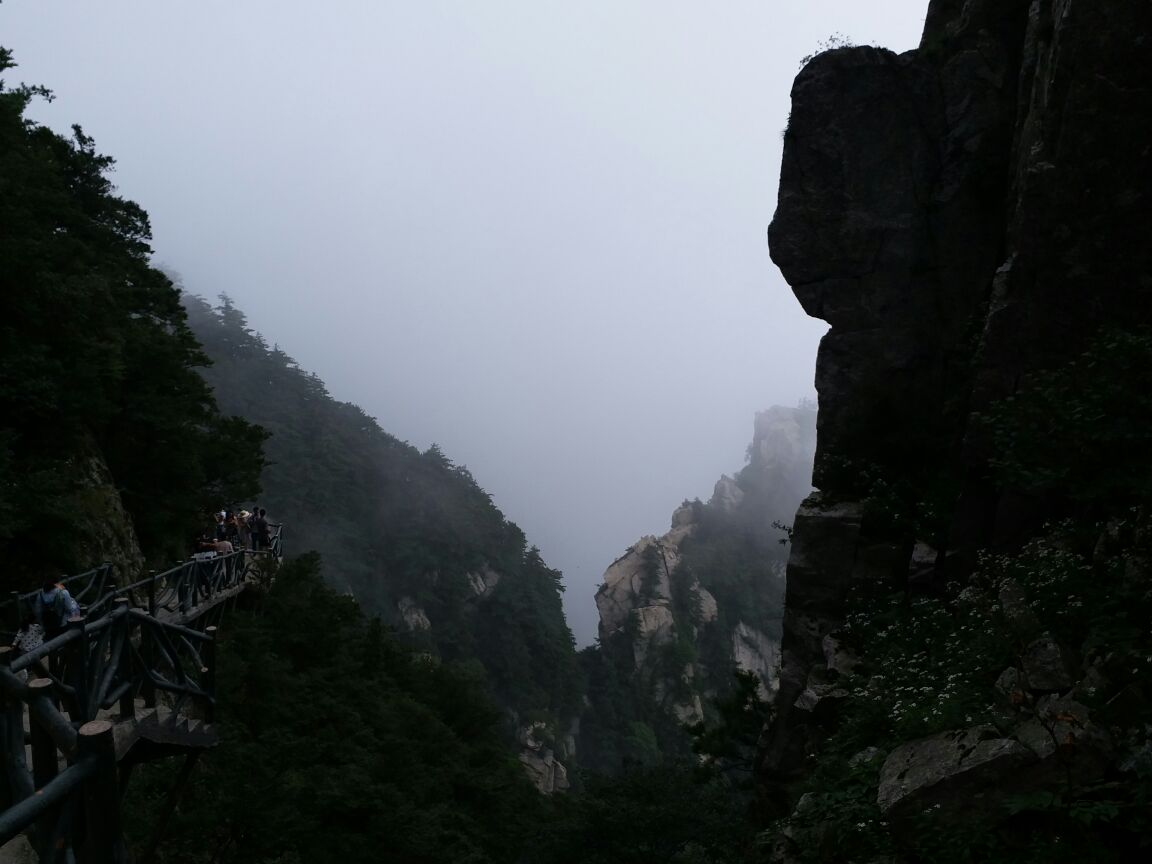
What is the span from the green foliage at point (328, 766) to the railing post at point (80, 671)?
7.21 metres

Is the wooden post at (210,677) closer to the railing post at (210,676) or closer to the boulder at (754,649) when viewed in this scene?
the railing post at (210,676)

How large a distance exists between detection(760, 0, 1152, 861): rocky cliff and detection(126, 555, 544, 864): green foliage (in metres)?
9.50

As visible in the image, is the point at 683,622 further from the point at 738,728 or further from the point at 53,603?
the point at 53,603

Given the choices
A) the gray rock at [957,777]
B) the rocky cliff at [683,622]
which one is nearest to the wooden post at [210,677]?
the gray rock at [957,777]

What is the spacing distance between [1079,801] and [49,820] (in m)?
6.13

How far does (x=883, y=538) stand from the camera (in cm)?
1366

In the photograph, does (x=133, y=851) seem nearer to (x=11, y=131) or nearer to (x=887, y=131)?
(x=11, y=131)

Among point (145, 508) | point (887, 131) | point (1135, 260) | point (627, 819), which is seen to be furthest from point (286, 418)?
point (1135, 260)

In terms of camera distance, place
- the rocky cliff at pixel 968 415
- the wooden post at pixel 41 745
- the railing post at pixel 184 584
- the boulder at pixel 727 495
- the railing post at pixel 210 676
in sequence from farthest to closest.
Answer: the boulder at pixel 727 495, the railing post at pixel 184 584, the railing post at pixel 210 676, the rocky cliff at pixel 968 415, the wooden post at pixel 41 745

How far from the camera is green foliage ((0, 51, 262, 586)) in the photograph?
12188 mm

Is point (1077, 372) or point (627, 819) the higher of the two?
point (1077, 372)

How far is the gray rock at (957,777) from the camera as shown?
5523mm

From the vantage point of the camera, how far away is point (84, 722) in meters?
4.32

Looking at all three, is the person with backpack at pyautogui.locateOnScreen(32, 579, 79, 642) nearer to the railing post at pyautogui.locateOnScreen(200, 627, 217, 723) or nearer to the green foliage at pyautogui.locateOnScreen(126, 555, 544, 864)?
the railing post at pyautogui.locateOnScreen(200, 627, 217, 723)
